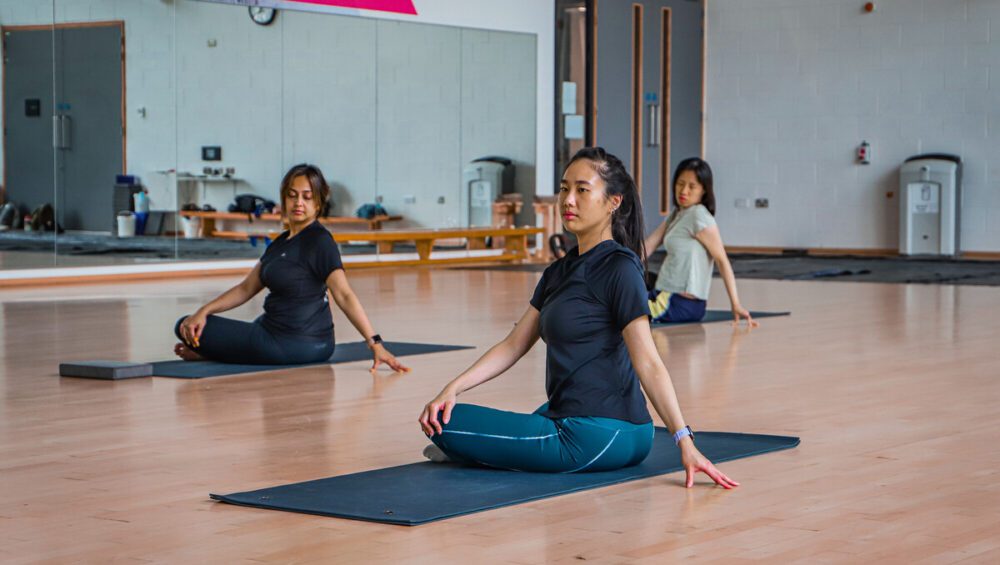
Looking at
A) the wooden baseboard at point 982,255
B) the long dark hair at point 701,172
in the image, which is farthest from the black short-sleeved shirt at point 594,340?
the wooden baseboard at point 982,255

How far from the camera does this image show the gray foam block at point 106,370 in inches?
221

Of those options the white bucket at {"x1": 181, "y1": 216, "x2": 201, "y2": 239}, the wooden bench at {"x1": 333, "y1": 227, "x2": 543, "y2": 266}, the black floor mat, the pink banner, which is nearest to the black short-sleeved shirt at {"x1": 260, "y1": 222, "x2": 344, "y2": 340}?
the black floor mat

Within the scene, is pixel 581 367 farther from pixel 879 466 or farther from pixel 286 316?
pixel 286 316

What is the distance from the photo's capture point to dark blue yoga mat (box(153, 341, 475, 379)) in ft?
18.7

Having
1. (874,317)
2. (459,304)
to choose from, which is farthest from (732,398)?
(459,304)

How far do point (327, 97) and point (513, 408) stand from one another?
373 inches

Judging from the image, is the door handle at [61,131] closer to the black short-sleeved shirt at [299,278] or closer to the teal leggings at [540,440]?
the black short-sleeved shirt at [299,278]

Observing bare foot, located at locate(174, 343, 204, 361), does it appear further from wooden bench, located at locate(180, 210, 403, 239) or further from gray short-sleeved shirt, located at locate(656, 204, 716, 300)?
wooden bench, located at locate(180, 210, 403, 239)

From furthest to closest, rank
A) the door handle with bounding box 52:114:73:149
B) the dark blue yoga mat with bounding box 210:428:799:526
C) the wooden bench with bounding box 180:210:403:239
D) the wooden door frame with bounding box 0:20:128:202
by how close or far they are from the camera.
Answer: the wooden bench with bounding box 180:210:403:239
the door handle with bounding box 52:114:73:149
the wooden door frame with bounding box 0:20:128:202
the dark blue yoga mat with bounding box 210:428:799:526

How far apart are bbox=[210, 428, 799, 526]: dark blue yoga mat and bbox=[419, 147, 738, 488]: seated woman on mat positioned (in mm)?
66

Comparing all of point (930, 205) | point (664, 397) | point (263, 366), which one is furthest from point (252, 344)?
point (930, 205)

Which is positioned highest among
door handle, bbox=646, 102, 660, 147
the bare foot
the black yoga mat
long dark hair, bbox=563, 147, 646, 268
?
door handle, bbox=646, 102, 660, 147

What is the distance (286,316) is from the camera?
19.6ft

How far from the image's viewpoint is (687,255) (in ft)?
26.0
